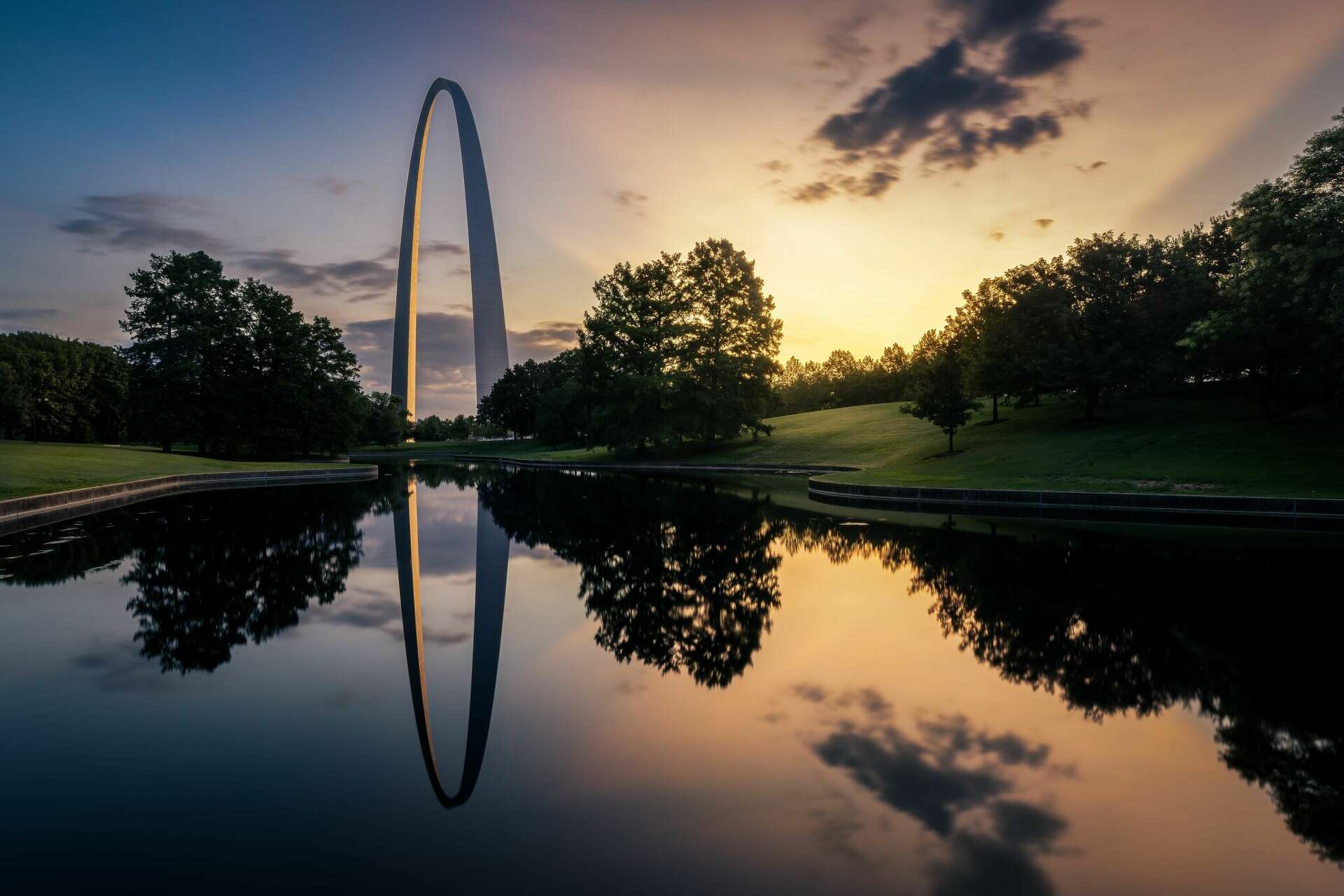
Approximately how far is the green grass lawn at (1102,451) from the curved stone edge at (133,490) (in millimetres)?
27885

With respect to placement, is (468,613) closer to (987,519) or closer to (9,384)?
(987,519)

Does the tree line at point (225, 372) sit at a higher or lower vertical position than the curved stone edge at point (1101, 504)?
higher

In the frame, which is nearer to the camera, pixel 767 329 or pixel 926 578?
pixel 926 578

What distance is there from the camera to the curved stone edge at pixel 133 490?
2158 cm

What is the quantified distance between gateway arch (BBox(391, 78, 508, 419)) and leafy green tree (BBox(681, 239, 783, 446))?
47919mm

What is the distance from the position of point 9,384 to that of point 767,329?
7798cm

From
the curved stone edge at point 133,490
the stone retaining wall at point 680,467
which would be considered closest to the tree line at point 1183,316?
the stone retaining wall at point 680,467

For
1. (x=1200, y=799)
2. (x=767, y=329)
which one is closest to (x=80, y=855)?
(x=1200, y=799)

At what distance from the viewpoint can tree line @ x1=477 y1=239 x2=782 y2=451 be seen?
58.7 metres

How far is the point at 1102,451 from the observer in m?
35.6

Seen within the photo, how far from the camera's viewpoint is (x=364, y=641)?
9.15 m

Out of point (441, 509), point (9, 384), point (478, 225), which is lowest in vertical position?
point (441, 509)

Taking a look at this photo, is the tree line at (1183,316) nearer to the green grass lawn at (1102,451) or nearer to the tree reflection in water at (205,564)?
the green grass lawn at (1102,451)

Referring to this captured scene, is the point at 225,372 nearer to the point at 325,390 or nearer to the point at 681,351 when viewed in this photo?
the point at 325,390
